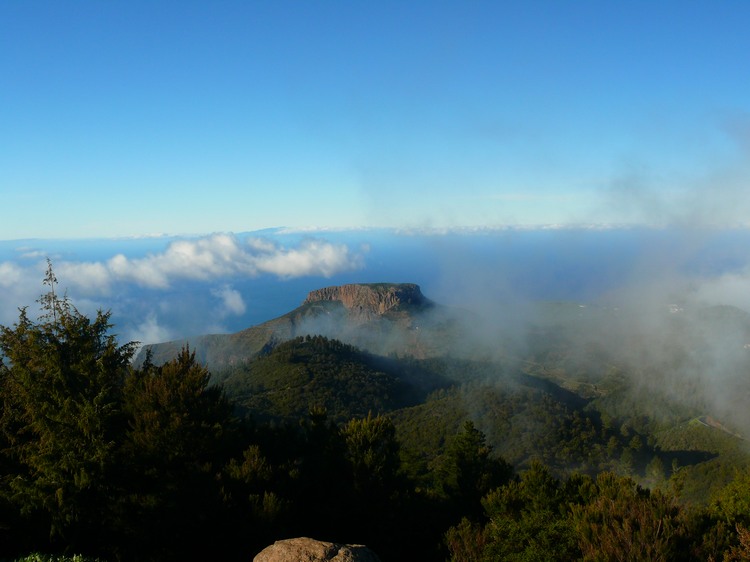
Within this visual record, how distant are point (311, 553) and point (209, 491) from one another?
22.2ft

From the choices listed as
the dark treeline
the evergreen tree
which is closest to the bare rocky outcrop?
the dark treeline

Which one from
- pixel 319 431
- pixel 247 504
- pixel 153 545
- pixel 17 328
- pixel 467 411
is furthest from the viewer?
pixel 467 411

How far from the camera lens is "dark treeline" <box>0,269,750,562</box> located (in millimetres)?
15188

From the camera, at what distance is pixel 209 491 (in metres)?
17.7

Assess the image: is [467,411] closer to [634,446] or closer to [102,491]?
[634,446]

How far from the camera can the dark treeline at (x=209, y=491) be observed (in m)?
15.2

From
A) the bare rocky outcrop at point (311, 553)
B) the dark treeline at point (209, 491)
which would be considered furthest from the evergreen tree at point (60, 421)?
the bare rocky outcrop at point (311, 553)

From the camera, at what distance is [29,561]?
10.9m

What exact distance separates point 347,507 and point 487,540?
24.8ft

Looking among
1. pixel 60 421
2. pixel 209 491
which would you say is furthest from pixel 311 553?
pixel 60 421

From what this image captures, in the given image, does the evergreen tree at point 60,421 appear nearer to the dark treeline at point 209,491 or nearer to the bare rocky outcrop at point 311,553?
the dark treeline at point 209,491

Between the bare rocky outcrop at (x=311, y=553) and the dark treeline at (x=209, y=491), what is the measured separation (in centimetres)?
420

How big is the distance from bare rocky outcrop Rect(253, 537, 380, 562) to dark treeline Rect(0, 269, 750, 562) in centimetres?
420

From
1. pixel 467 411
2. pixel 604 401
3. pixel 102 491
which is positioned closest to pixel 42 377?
pixel 102 491
